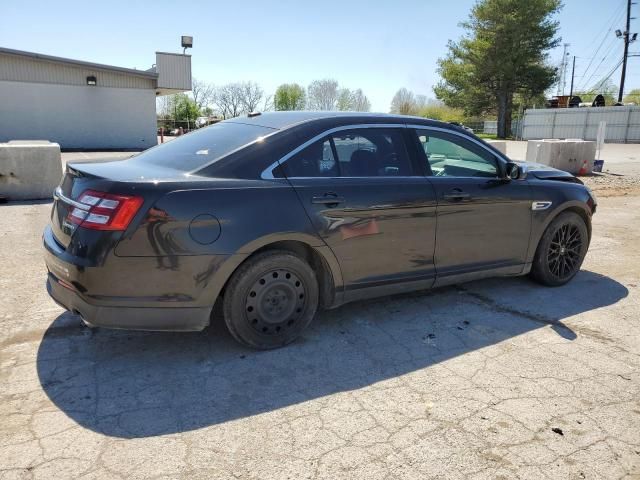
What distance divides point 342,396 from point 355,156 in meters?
1.77

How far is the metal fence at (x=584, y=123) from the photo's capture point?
3731 centimetres

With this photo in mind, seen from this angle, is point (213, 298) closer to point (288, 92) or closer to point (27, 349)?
point (27, 349)

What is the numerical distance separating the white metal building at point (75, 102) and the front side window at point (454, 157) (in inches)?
855

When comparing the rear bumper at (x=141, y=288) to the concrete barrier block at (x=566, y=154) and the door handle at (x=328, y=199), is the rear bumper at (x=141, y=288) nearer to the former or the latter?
the door handle at (x=328, y=199)

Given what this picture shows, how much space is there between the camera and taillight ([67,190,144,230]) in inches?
115

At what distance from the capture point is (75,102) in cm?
2238

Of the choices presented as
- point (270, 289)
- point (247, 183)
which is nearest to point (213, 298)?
point (270, 289)

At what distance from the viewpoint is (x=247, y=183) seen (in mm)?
3256

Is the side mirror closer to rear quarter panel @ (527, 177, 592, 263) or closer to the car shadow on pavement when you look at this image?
rear quarter panel @ (527, 177, 592, 263)

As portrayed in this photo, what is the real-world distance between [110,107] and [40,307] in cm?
2159

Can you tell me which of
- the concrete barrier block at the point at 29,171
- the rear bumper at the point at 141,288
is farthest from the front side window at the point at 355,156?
the concrete barrier block at the point at 29,171

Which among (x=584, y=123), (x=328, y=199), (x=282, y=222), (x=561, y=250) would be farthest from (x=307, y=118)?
(x=584, y=123)

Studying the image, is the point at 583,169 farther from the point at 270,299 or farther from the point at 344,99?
the point at 344,99

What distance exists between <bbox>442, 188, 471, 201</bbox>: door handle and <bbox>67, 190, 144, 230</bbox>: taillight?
7.83ft
